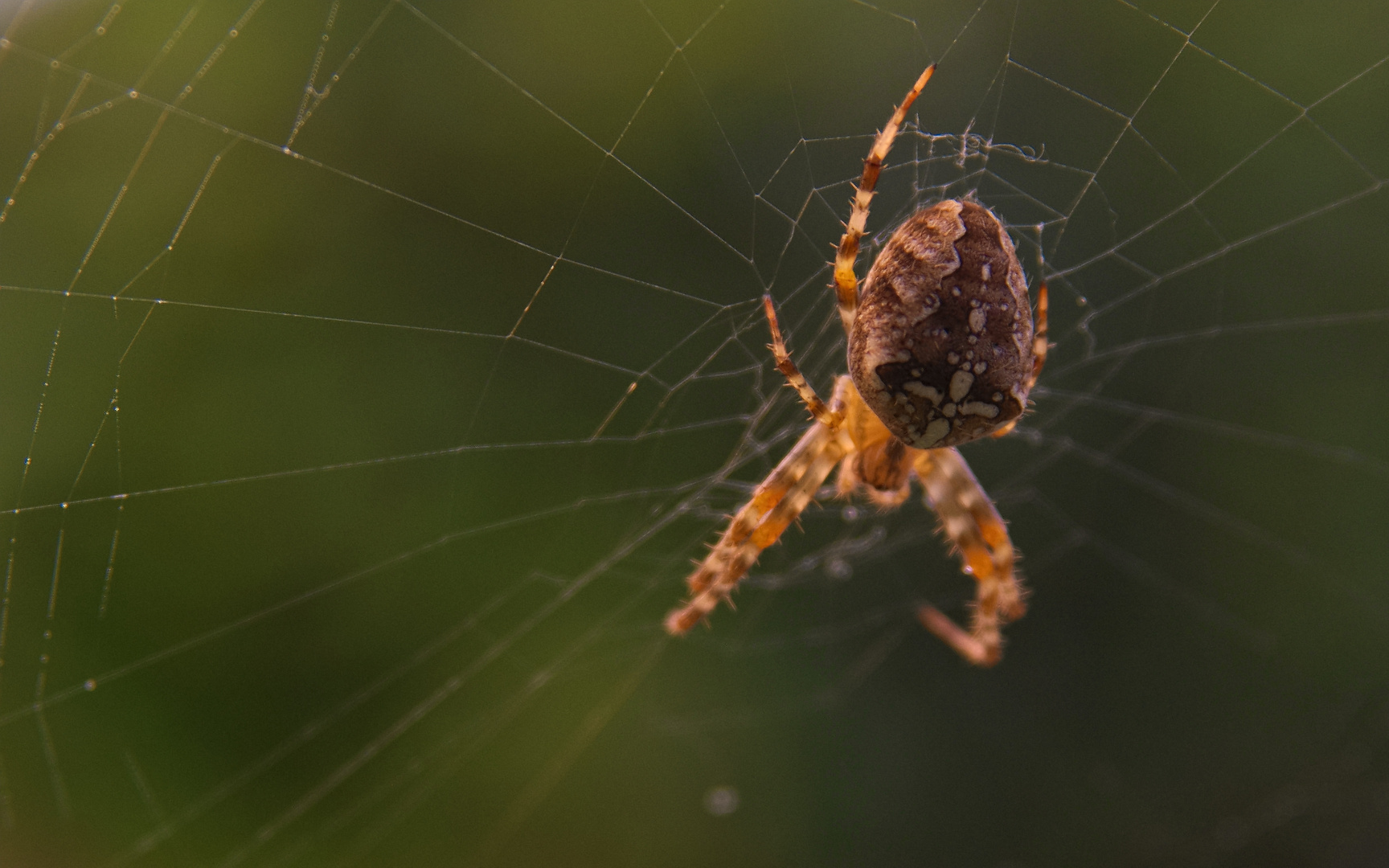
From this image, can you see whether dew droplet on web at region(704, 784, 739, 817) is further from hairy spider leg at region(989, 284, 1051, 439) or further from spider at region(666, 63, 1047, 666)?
hairy spider leg at region(989, 284, 1051, 439)

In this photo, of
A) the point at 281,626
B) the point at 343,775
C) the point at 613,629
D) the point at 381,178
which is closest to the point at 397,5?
the point at 381,178

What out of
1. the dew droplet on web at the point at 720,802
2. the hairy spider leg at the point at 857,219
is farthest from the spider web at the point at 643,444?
the hairy spider leg at the point at 857,219

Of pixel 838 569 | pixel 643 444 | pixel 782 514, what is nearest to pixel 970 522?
pixel 782 514

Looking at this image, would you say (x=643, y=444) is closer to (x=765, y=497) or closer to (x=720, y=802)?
(x=765, y=497)

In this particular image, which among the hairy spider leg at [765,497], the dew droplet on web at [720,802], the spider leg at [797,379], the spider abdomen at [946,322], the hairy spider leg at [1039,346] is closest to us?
the spider abdomen at [946,322]

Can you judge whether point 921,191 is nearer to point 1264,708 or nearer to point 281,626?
point 281,626

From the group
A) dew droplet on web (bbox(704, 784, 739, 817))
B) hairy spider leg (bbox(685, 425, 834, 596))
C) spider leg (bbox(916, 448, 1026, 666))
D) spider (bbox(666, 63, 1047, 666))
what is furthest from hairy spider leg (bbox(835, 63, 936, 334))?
dew droplet on web (bbox(704, 784, 739, 817))

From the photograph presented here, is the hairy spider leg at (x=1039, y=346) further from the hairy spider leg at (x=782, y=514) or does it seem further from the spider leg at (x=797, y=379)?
the hairy spider leg at (x=782, y=514)
